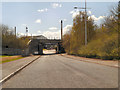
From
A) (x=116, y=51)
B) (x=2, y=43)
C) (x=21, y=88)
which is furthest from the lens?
(x=2, y=43)

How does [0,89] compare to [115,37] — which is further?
[115,37]

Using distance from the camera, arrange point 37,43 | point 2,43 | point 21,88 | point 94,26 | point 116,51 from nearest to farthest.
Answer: point 21,88 < point 116,51 < point 94,26 < point 2,43 < point 37,43

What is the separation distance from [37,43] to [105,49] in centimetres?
4308

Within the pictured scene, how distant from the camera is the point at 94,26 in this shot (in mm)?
32094

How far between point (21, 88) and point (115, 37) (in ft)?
52.1

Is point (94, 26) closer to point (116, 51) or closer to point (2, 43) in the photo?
point (116, 51)

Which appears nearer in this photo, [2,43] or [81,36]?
[81,36]

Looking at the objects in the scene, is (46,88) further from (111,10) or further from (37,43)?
(37,43)

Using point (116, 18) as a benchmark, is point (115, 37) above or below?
below

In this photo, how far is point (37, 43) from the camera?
2323 inches

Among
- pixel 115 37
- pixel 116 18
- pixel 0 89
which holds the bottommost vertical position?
pixel 0 89

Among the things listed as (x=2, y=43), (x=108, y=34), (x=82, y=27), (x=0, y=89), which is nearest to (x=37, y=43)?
(x=2, y=43)

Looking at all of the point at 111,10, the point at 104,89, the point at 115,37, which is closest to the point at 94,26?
the point at 111,10

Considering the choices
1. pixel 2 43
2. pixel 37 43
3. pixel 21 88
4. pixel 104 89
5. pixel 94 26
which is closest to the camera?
pixel 104 89
